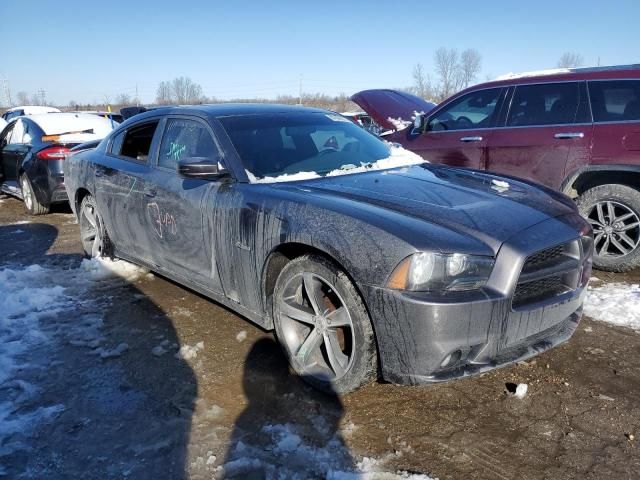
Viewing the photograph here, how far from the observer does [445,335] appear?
7.45ft

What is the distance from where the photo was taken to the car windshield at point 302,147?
11.0 feet

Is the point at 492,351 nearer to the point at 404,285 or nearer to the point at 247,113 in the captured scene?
the point at 404,285

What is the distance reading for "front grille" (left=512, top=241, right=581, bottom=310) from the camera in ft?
8.09

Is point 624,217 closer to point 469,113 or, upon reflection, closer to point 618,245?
point 618,245

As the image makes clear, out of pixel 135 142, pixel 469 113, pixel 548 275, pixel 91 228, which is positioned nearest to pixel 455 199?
pixel 548 275

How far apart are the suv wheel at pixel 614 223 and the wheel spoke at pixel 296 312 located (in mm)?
3112

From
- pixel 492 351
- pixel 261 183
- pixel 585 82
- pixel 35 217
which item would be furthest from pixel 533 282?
pixel 35 217

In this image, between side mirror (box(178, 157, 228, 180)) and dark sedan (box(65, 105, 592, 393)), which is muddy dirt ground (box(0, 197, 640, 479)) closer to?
dark sedan (box(65, 105, 592, 393))

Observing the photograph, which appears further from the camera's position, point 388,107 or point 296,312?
point 388,107

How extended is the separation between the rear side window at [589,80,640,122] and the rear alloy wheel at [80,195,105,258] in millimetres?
4916

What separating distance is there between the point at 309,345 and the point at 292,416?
16.6 inches

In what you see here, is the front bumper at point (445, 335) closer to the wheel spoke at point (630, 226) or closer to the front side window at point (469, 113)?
the wheel spoke at point (630, 226)

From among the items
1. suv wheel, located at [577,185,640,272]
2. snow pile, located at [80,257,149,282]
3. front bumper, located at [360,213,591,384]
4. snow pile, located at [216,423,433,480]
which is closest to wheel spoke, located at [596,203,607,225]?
suv wheel, located at [577,185,640,272]

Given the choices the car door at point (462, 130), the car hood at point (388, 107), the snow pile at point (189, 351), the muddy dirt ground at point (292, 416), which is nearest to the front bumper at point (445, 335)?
the muddy dirt ground at point (292, 416)
